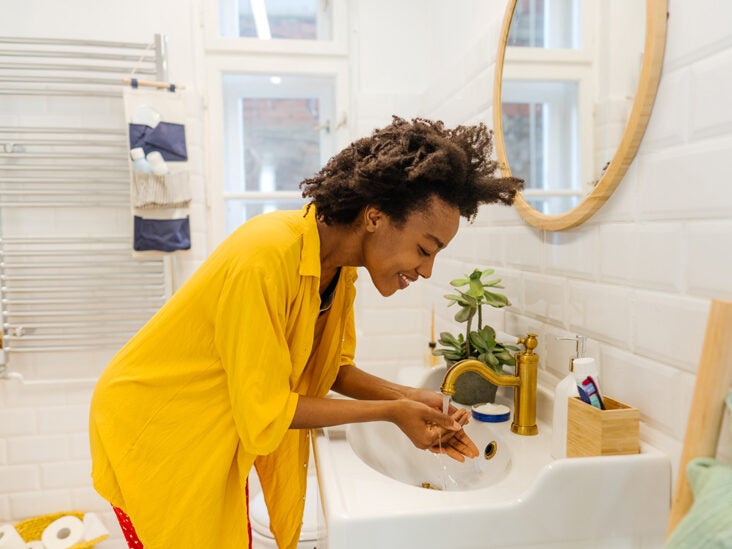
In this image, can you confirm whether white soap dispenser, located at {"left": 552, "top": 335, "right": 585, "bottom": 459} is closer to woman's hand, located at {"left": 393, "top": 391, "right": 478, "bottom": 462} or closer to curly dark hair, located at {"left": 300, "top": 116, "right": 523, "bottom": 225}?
woman's hand, located at {"left": 393, "top": 391, "right": 478, "bottom": 462}

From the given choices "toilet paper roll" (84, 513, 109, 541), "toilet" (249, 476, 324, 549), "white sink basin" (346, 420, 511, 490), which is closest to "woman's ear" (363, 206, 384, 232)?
"white sink basin" (346, 420, 511, 490)

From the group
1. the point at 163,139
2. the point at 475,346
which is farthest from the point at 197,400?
the point at 163,139

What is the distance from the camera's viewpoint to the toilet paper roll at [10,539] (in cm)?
193

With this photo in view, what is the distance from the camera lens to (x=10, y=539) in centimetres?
194

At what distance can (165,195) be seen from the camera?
6.68ft

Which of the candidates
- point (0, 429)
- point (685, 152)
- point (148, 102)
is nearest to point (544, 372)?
point (685, 152)

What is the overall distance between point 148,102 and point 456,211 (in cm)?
150

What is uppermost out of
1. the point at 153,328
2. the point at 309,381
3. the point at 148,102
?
the point at 148,102

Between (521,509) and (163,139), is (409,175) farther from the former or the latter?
(163,139)

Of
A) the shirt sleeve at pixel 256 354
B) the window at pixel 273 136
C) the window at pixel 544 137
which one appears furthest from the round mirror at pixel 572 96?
the window at pixel 273 136

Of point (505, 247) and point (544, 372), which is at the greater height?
point (505, 247)

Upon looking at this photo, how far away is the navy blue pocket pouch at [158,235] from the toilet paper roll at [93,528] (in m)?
1.06

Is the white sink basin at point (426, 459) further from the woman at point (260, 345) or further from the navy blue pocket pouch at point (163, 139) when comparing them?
the navy blue pocket pouch at point (163, 139)

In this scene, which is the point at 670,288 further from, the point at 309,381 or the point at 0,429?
the point at 0,429
